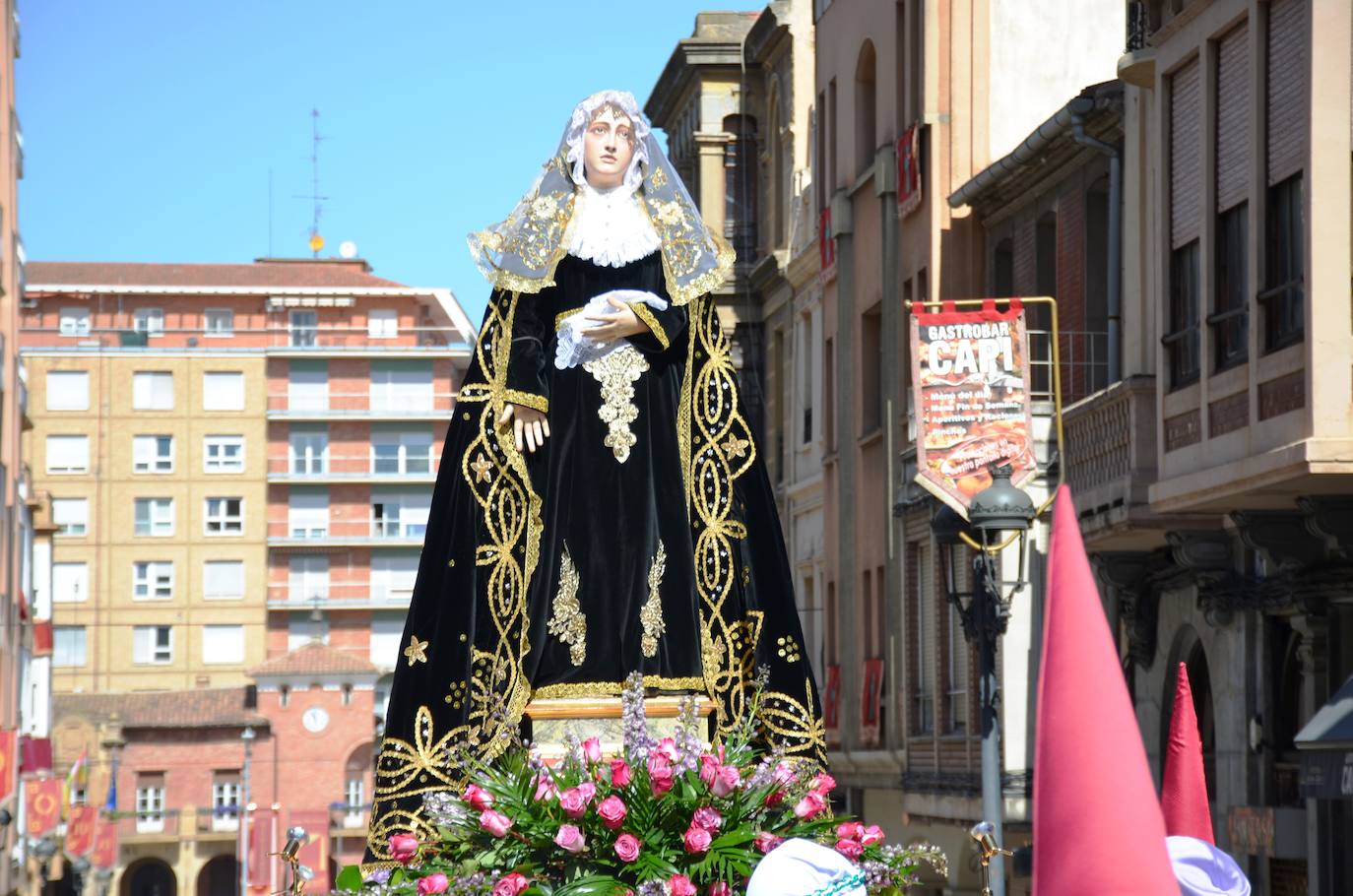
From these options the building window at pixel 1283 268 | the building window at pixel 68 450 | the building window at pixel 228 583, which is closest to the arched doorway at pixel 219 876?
the building window at pixel 228 583

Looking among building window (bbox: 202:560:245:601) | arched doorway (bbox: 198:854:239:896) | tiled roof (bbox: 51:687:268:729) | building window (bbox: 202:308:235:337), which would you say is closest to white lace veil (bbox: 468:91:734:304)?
tiled roof (bbox: 51:687:268:729)

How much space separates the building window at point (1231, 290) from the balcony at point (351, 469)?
338ft

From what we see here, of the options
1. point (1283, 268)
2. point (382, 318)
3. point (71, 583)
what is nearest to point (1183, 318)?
point (1283, 268)

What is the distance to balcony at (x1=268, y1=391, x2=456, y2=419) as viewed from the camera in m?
125

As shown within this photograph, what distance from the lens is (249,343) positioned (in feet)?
416

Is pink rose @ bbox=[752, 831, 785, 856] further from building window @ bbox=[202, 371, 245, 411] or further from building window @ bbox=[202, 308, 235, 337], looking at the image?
building window @ bbox=[202, 308, 235, 337]

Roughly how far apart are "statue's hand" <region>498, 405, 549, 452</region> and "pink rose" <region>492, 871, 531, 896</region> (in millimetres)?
2447

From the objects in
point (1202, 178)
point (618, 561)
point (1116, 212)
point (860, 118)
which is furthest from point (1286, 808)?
point (860, 118)

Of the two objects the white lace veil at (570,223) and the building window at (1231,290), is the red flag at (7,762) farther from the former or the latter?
the white lace veil at (570,223)

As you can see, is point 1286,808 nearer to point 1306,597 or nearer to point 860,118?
point 1306,597

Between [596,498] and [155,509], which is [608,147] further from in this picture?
[155,509]

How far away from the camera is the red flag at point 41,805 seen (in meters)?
72.2

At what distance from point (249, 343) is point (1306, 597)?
108m

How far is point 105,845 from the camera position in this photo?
11075 cm
